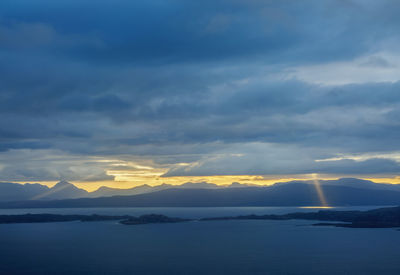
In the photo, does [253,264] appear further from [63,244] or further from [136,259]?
[63,244]

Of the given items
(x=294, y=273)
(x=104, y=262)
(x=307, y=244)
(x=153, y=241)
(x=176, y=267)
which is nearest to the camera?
(x=294, y=273)

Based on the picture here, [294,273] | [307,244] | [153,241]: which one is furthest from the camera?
[153,241]

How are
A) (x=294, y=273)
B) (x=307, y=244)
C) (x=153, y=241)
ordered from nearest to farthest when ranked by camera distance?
(x=294, y=273)
(x=307, y=244)
(x=153, y=241)

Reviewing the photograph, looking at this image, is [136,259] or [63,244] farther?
[63,244]

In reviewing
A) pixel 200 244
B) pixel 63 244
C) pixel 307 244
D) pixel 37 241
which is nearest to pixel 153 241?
pixel 200 244

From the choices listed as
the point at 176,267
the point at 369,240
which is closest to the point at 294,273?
the point at 176,267

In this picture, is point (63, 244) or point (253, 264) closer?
point (253, 264)

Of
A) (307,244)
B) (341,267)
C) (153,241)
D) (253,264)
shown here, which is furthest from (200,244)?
(341,267)

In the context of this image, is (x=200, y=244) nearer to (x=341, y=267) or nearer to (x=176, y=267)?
(x=176, y=267)

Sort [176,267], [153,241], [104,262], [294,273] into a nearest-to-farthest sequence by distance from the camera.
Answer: [294,273] < [176,267] < [104,262] < [153,241]
